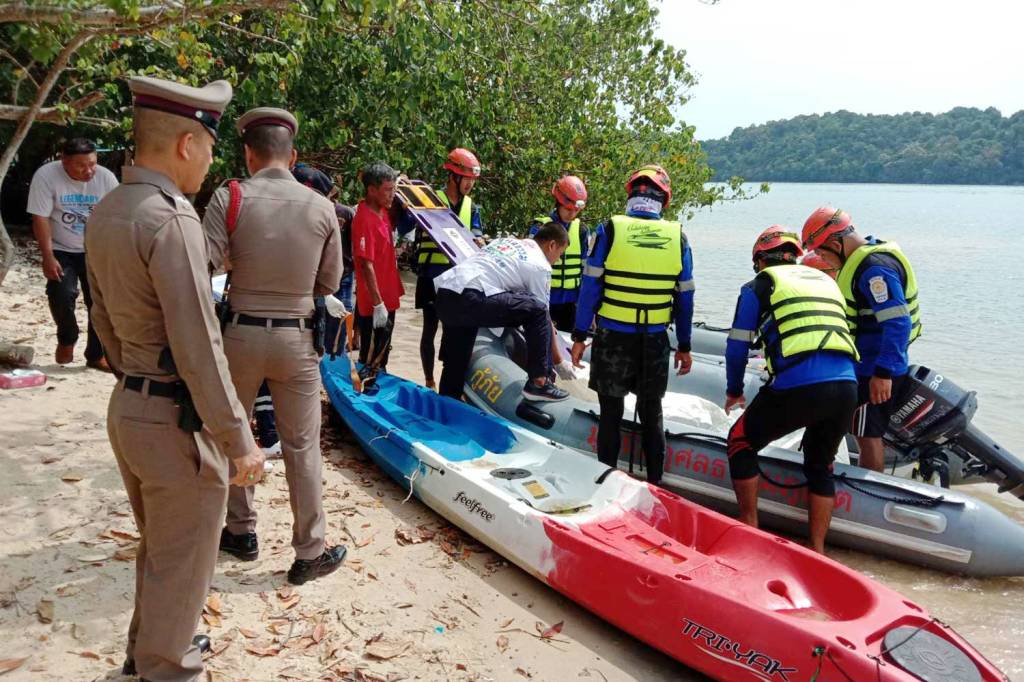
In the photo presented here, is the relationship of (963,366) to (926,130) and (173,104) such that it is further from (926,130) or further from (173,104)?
(926,130)

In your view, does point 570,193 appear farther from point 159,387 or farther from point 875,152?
point 875,152

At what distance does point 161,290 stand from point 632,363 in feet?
10.2

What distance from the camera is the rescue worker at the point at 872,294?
4.70 metres

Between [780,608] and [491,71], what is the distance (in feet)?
28.2

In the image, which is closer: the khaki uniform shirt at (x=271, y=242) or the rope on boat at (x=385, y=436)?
the khaki uniform shirt at (x=271, y=242)

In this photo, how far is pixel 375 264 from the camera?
19.1ft

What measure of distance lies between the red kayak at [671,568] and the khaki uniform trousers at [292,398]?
1.04 m

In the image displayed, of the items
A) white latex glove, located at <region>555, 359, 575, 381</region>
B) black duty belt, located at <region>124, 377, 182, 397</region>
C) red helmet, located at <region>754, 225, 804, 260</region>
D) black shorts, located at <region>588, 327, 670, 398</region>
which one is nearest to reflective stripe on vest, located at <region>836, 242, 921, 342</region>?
red helmet, located at <region>754, 225, 804, 260</region>

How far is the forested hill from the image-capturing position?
6425cm

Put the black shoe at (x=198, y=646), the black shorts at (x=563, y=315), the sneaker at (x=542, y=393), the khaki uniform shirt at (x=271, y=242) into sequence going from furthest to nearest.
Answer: the black shorts at (x=563, y=315) < the sneaker at (x=542, y=393) < the khaki uniform shirt at (x=271, y=242) < the black shoe at (x=198, y=646)

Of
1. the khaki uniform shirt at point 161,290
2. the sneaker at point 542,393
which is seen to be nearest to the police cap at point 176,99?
the khaki uniform shirt at point 161,290

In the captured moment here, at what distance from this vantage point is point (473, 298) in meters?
5.25

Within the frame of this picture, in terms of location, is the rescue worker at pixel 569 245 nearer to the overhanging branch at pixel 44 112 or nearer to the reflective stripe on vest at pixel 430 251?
the reflective stripe on vest at pixel 430 251

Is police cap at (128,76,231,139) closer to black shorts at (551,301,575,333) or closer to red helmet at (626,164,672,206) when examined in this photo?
red helmet at (626,164,672,206)
